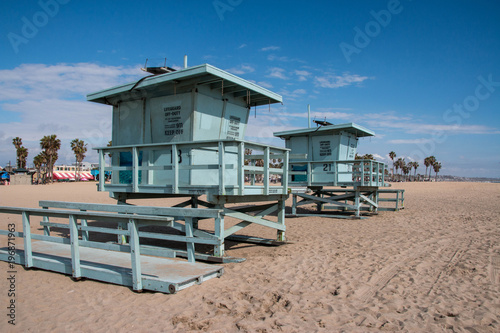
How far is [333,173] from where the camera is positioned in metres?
15.5

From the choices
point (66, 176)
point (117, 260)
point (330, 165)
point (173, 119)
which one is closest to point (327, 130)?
point (330, 165)

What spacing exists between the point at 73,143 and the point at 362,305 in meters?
87.8

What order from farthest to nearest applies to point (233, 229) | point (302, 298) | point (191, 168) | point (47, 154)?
→ point (47, 154)
point (233, 229)
point (191, 168)
point (302, 298)

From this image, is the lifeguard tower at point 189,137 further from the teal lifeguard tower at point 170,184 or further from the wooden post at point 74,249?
the wooden post at point 74,249

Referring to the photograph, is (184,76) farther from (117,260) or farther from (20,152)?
(20,152)

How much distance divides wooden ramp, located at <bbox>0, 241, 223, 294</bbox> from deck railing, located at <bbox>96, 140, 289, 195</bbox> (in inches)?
65.7

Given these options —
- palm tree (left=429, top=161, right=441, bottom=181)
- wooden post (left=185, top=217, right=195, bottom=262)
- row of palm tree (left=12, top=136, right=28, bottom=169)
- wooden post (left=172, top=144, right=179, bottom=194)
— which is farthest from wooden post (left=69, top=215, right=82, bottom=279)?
palm tree (left=429, top=161, right=441, bottom=181)

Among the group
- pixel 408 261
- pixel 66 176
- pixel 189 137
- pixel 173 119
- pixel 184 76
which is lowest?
pixel 408 261

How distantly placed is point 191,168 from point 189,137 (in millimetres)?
1585

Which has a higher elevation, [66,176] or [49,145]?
[49,145]

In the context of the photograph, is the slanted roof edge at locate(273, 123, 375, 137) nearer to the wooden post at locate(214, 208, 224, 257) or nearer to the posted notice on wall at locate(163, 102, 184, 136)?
the posted notice on wall at locate(163, 102, 184, 136)

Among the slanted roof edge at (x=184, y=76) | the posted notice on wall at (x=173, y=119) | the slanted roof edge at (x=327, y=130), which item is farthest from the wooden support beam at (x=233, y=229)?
the slanted roof edge at (x=327, y=130)

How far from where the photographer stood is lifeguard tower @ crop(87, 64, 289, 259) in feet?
26.7

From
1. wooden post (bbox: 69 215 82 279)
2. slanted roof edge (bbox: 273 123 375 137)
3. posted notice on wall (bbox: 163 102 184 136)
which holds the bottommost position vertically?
→ wooden post (bbox: 69 215 82 279)
